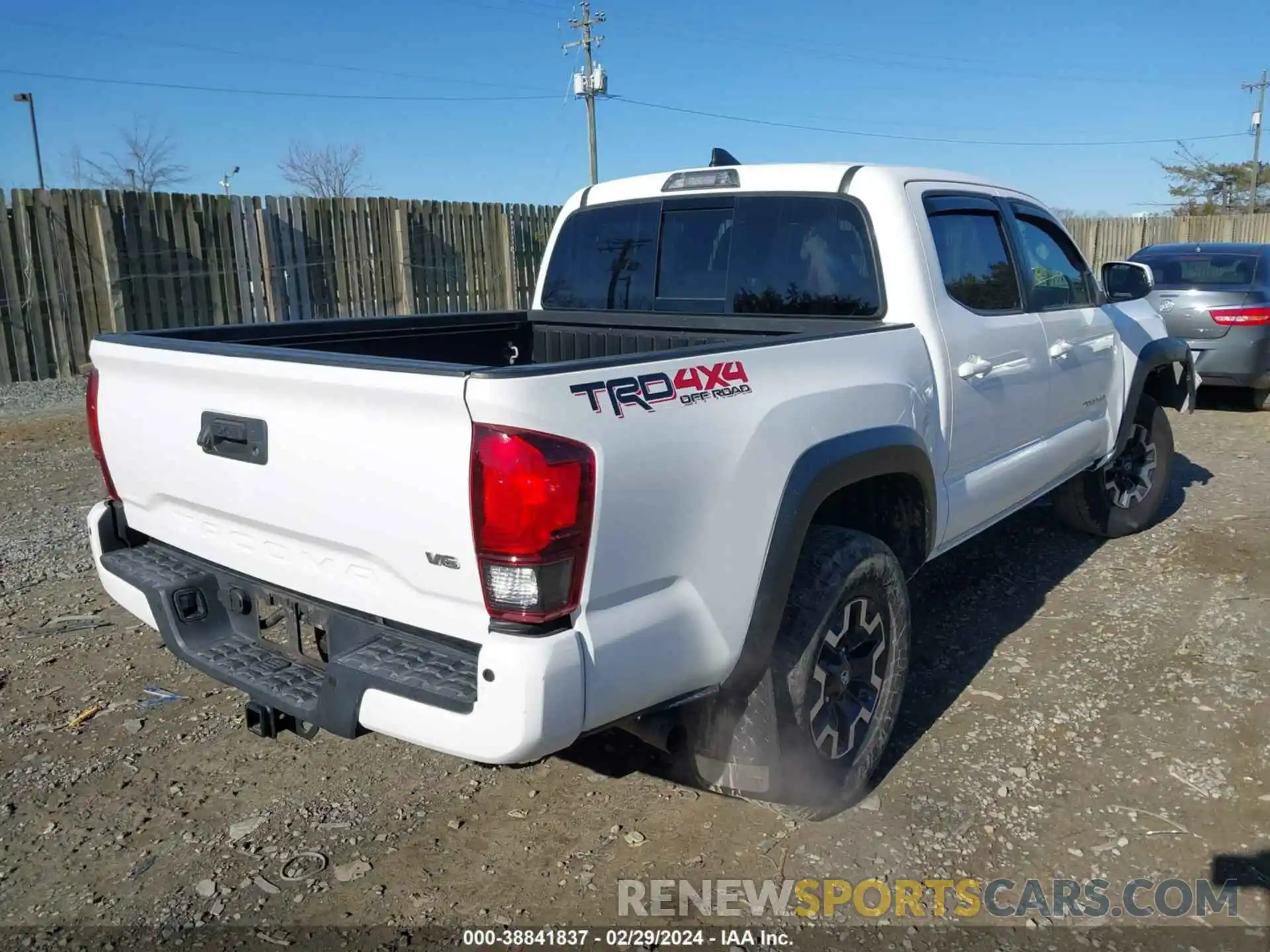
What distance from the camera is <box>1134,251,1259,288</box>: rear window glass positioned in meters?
9.62

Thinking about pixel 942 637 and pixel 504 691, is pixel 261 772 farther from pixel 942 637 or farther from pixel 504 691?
pixel 942 637

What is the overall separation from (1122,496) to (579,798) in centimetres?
406

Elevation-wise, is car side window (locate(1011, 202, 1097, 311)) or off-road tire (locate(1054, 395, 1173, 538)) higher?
car side window (locate(1011, 202, 1097, 311))

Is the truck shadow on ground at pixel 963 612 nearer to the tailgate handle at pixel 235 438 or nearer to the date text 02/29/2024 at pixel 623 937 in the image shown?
the date text 02/29/2024 at pixel 623 937

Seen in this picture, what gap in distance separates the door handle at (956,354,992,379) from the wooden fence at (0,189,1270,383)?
8142mm

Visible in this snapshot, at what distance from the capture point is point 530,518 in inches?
83.9

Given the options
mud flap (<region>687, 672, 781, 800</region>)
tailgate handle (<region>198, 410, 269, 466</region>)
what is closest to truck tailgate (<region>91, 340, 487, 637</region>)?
tailgate handle (<region>198, 410, 269, 466</region>)

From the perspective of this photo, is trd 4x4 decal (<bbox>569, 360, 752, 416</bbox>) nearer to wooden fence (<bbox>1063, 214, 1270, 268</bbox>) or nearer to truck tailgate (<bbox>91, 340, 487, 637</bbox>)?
truck tailgate (<bbox>91, 340, 487, 637</bbox>)

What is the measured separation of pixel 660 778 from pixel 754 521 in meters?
1.18

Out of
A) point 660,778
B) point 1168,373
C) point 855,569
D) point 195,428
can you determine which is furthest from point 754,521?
point 1168,373

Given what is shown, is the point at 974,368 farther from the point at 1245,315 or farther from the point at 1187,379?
the point at 1245,315

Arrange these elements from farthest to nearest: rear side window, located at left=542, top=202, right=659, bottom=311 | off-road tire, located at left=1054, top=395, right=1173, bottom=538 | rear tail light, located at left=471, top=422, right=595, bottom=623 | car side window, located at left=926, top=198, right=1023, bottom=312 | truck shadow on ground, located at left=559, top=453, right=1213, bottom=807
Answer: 1. off-road tire, located at left=1054, top=395, right=1173, bottom=538
2. rear side window, located at left=542, top=202, right=659, bottom=311
3. car side window, located at left=926, top=198, right=1023, bottom=312
4. truck shadow on ground, located at left=559, top=453, right=1213, bottom=807
5. rear tail light, located at left=471, top=422, right=595, bottom=623

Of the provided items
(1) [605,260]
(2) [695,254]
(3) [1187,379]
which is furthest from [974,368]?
(3) [1187,379]

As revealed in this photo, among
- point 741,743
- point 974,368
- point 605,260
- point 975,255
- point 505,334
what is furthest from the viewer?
point 505,334
